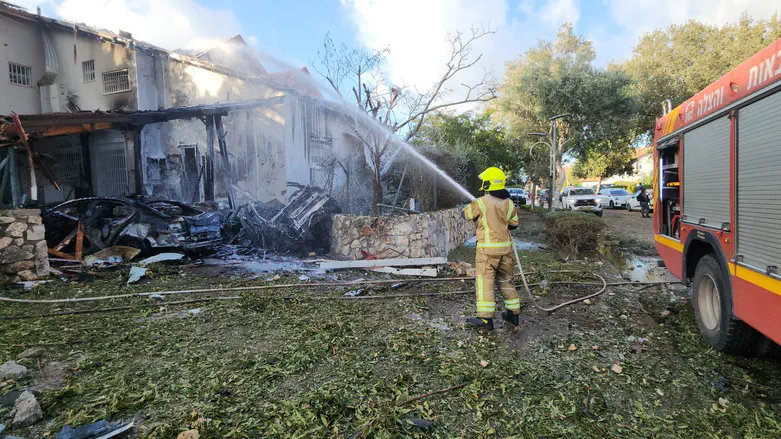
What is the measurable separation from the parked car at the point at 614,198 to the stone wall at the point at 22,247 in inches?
1032

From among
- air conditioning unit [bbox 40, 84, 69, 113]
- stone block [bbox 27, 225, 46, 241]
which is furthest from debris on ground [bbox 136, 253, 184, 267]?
air conditioning unit [bbox 40, 84, 69, 113]

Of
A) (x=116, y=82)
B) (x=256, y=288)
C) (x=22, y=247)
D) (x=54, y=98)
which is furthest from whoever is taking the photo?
(x=54, y=98)

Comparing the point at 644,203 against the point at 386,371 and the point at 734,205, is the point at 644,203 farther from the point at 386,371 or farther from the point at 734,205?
the point at 386,371

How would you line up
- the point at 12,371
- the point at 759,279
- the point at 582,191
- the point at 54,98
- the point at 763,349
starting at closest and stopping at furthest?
the point at 759,279 → the point at 12,371 → the point at 763,349 → the point at 54,98 → the point at 582,191

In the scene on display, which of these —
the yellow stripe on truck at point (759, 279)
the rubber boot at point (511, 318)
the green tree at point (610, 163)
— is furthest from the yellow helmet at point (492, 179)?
the green tree at point (610, 163)

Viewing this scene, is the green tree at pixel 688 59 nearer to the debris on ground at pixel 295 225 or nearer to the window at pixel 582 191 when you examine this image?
the window at pixel 582 191

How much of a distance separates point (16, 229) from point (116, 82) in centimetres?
1198

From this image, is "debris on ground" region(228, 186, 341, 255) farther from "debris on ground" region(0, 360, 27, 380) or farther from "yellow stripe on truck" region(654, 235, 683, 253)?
"yellow stripe on truck" region(654, 235, 683, 253)

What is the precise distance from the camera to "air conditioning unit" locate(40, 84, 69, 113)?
16.7m

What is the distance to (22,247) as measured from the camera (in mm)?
6531

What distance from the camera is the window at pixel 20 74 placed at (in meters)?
16.0

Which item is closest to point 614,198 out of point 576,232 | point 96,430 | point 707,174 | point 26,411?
point 576,232

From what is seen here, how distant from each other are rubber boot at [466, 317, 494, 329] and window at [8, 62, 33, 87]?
20662 millimetres

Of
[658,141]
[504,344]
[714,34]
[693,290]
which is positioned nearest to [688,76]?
[714,34]
